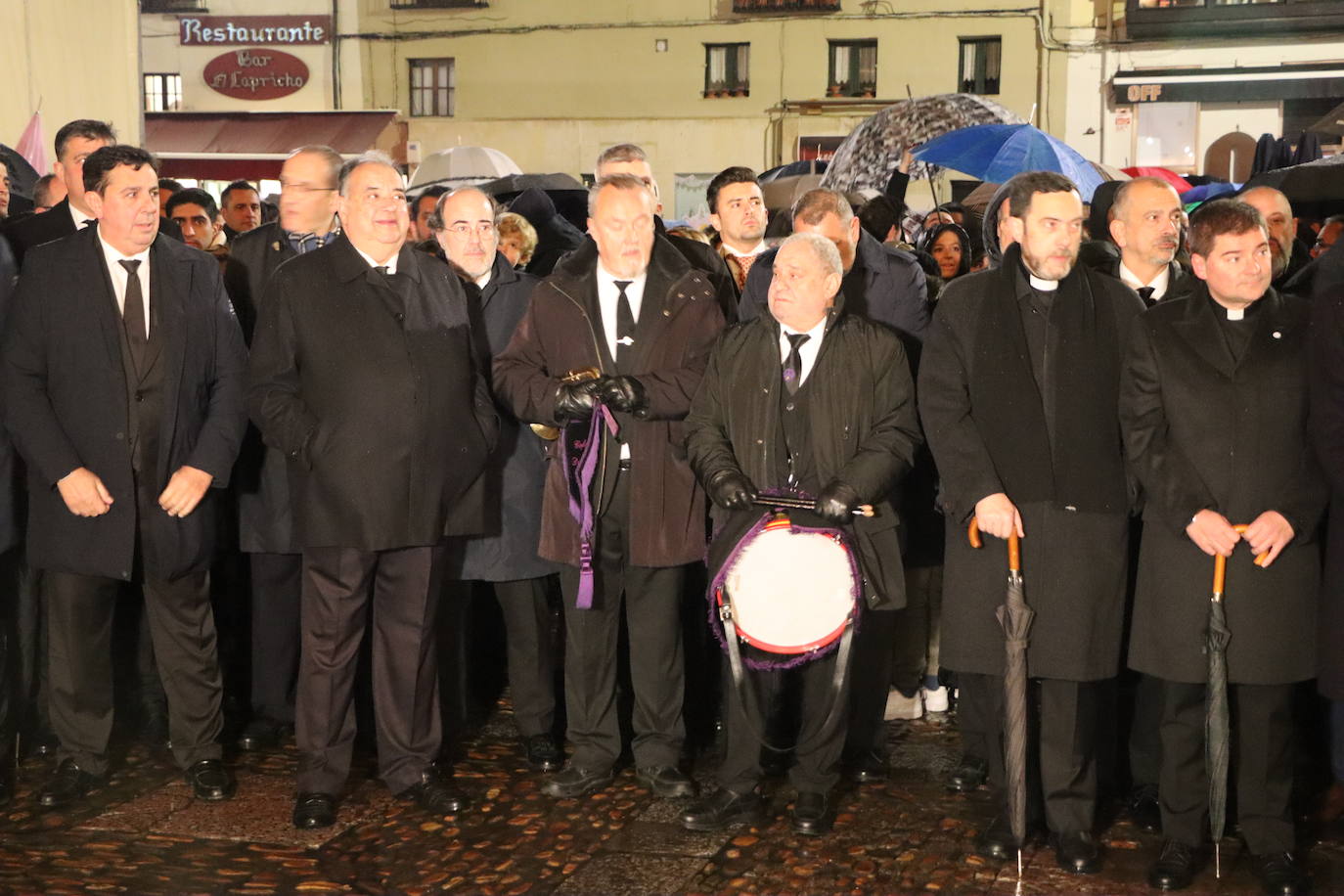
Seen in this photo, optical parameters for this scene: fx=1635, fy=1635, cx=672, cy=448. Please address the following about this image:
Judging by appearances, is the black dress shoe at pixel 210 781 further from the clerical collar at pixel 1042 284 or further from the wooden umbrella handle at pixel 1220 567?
the wooden umbrella handle at pixel 1220 567

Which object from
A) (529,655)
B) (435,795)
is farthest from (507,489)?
(435,795)

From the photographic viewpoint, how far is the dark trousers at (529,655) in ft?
21.2

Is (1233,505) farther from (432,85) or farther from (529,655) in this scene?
(432,85)

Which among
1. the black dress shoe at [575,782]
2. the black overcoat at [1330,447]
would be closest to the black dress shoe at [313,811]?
the black dress shoe at [575,782]

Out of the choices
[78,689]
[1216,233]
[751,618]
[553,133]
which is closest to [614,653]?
[751,618]

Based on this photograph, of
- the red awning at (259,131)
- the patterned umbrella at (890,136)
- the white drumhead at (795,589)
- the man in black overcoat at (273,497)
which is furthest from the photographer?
the red awning at (259,131)

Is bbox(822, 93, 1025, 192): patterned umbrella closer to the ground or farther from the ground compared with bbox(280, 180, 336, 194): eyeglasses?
farther from the ground

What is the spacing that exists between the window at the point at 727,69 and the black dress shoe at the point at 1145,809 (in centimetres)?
3335

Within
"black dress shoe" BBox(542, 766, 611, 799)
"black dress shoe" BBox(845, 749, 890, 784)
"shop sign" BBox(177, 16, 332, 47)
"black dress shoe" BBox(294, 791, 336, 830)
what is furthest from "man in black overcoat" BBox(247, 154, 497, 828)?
"shop sign" BBox(177, 16, 332, 47)

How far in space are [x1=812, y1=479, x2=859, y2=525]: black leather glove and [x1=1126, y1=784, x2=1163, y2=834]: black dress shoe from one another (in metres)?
1.46

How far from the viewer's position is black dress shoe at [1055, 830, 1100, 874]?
5180mm

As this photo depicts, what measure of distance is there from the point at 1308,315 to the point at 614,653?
2.66m

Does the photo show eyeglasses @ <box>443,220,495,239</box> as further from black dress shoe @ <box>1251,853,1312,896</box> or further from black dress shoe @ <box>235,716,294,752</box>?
black dress shoe @ <box>1251,853,1312,896</box>

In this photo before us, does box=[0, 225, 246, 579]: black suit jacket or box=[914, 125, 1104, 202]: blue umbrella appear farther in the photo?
box=[914, 125, 1104, 202]: blue umbrella
